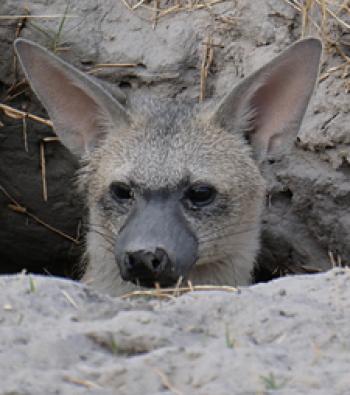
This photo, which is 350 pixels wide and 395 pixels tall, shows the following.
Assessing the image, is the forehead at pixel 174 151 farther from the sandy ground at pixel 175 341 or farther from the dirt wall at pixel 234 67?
the sandy ground at pixel 175 341

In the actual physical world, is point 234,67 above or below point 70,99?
above

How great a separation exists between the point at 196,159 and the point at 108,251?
2.60 ft

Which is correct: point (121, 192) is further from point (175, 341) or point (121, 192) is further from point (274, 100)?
point (175, 341)

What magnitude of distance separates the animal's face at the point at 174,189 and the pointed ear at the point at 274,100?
0.11 m

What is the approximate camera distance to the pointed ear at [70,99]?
5977mm

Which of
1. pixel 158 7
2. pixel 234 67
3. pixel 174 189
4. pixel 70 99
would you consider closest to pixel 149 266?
pixel 174 189

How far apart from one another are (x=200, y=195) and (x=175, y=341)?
2.23 meters

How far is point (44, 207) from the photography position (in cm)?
808

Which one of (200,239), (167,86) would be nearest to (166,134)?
(200,239)

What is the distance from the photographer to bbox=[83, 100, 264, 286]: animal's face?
533 centimetres

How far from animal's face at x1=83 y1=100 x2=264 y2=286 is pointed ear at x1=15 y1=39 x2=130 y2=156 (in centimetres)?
13

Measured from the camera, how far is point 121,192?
583 cm

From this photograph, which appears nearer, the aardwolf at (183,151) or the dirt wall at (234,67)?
the aardwolf at (183,151)

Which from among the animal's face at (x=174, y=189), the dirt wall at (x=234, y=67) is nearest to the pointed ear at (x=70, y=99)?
the animal's face at (x=174, y=189)
